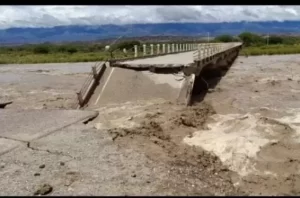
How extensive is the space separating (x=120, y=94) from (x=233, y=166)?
6.05 metres

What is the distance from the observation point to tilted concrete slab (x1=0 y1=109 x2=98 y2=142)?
9680 mm

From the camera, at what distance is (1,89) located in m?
22.2

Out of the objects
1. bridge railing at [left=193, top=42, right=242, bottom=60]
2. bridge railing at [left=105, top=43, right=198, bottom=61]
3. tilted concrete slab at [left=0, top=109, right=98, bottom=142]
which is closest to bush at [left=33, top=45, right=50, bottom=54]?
bridge railing at [left=105, top=43, right=198, bottom=61]

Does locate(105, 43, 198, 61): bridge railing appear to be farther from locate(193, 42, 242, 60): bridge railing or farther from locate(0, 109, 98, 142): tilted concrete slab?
locate(0, 109, 98, 142): tilted concrete slab

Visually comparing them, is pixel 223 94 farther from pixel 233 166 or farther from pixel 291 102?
pixel 233 166

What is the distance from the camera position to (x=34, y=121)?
1095cm

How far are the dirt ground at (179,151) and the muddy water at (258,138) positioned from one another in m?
0.02

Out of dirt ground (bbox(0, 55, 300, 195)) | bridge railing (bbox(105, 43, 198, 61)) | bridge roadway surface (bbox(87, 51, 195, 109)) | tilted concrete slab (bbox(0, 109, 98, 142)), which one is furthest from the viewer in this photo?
bridge railing (bbox(105, 43, 198, 61))

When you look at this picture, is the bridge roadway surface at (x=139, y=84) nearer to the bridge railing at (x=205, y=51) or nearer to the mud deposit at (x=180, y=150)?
the mud deposit at (x=180, y=150)

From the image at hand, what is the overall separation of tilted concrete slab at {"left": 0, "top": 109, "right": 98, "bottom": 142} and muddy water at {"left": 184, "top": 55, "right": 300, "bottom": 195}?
3192 millimetres

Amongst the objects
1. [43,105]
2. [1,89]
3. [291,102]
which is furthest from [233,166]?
[1,89]

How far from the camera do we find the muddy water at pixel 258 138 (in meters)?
7.67

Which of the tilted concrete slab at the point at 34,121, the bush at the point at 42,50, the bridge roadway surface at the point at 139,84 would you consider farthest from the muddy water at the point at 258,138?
the bush at the point at 42,50

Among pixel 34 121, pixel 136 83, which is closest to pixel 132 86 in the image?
pixel 136 83
